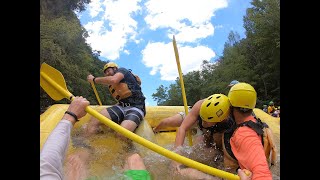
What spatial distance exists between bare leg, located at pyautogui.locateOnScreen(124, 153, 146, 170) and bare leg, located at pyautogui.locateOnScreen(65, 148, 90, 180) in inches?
12.7

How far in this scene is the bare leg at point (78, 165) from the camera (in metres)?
2.55

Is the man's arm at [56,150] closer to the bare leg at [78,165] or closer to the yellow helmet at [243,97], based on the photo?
the bare leg at [78,165]

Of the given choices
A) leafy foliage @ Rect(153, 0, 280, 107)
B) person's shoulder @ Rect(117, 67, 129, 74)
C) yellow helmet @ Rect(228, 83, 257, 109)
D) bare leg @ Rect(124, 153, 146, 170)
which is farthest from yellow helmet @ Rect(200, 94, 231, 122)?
leafy foliage @ Rect(153, 0, 280, 107)

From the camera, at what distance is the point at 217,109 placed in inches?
108

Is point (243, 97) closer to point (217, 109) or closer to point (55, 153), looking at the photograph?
point (217, 109)

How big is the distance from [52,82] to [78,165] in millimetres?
670

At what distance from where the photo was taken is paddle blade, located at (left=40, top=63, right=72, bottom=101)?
264 centimetres

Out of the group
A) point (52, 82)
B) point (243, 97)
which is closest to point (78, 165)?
point (52, 82)

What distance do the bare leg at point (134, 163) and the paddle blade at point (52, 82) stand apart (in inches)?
29.5

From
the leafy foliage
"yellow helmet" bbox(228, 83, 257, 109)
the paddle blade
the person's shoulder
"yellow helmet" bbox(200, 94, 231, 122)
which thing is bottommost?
the leafy foliage

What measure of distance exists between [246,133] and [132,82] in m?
1.78

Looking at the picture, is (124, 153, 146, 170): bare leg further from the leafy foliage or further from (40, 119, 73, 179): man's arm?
the leafy foliage
